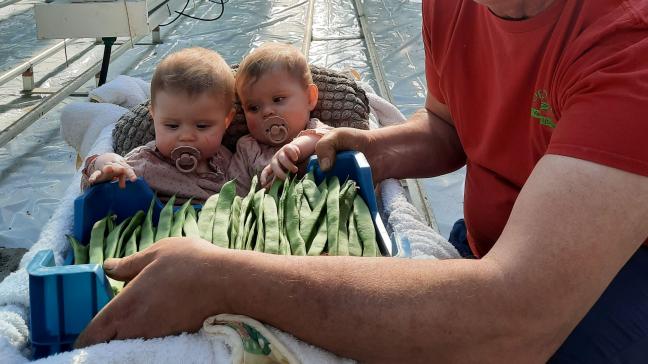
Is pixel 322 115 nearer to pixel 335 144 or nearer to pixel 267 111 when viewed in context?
pixel 267 111

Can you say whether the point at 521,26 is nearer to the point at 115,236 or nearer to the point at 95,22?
the point at 115,236

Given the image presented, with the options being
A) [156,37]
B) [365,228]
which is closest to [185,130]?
[365,228]

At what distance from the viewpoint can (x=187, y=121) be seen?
1515mm

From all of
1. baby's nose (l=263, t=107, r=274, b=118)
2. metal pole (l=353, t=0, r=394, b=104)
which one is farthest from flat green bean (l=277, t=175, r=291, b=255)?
metal pole (l=353, t=0, r=394, b=104)

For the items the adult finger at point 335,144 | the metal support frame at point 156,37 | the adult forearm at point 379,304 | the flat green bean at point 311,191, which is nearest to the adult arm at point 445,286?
the adult forearm at point 379,304

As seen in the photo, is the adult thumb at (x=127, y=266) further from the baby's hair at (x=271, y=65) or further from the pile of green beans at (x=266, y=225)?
the baby's hair at (x=271, y=65)

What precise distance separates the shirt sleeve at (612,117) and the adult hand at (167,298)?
1.50 ft

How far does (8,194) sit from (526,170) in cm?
202

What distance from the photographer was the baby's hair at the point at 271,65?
162cm

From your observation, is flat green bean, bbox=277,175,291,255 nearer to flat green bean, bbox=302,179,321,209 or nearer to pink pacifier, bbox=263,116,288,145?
flat green bean, bbox=302,179,321,209

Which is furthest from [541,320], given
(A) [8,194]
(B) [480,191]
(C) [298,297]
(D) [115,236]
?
(A) [8,194]

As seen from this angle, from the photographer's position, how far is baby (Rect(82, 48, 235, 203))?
1464 mm

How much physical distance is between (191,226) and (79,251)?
0.20m

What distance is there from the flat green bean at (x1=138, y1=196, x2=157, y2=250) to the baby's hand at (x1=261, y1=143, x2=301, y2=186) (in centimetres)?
25
